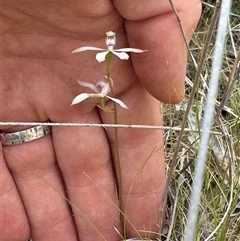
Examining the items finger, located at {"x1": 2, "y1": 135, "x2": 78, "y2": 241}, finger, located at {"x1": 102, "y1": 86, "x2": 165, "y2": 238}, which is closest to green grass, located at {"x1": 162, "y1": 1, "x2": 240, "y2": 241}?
finger, located at {"x1": 102, "y1": 86, "x2": 165, "y2": 238}

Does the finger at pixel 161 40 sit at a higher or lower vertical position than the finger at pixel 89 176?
higher

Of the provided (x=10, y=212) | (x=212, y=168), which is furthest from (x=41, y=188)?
(x=212, y=168)

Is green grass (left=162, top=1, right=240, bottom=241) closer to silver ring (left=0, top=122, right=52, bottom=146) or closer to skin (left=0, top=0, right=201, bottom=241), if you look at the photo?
skin (left=0, top=0, right=201, bottom=241)

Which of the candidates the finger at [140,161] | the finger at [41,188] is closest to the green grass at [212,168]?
the finger at [140,161]

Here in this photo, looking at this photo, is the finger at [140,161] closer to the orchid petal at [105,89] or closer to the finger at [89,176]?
the finger at [89,176]

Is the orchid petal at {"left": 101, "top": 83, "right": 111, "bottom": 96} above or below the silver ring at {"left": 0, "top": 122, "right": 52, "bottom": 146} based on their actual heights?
above

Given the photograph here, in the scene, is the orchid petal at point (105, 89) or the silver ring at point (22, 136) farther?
the silver ring at point (22, 136)

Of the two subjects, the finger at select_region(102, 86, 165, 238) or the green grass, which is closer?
the green grass

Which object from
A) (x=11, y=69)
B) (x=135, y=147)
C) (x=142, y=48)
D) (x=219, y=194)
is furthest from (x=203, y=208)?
(x=11, y=69)
